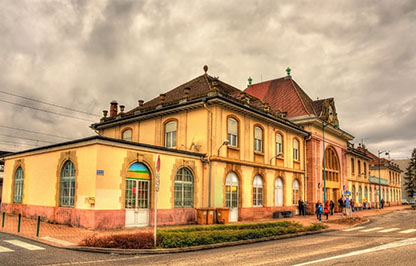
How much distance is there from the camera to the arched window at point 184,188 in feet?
69.3

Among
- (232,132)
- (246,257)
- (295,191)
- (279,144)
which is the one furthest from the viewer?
(295,191)

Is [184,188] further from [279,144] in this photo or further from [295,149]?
[295,149]

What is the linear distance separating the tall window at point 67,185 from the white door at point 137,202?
2.90 m

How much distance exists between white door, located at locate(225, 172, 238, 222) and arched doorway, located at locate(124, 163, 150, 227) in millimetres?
6221

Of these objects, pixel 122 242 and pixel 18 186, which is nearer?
pixel 122 242

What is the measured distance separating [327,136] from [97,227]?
93.3ft

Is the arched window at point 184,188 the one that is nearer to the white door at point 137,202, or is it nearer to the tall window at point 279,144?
the white door at point 137,202

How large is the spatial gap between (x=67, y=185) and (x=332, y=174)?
29.2 metres

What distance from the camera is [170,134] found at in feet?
84.1

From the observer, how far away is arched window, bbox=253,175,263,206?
2648 cm

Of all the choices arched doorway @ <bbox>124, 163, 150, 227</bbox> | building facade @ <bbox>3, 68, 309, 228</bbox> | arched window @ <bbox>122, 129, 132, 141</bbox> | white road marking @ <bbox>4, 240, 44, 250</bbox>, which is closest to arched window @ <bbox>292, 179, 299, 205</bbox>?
building facade @ <bbox>3, 68, 309, 228</bbox>

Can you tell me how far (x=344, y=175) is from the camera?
42.2m

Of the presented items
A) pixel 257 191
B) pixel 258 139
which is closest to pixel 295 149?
pixel 258 139

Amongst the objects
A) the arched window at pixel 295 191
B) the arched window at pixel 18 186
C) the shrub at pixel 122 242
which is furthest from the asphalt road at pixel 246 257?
the arched window at pixel 295 191
